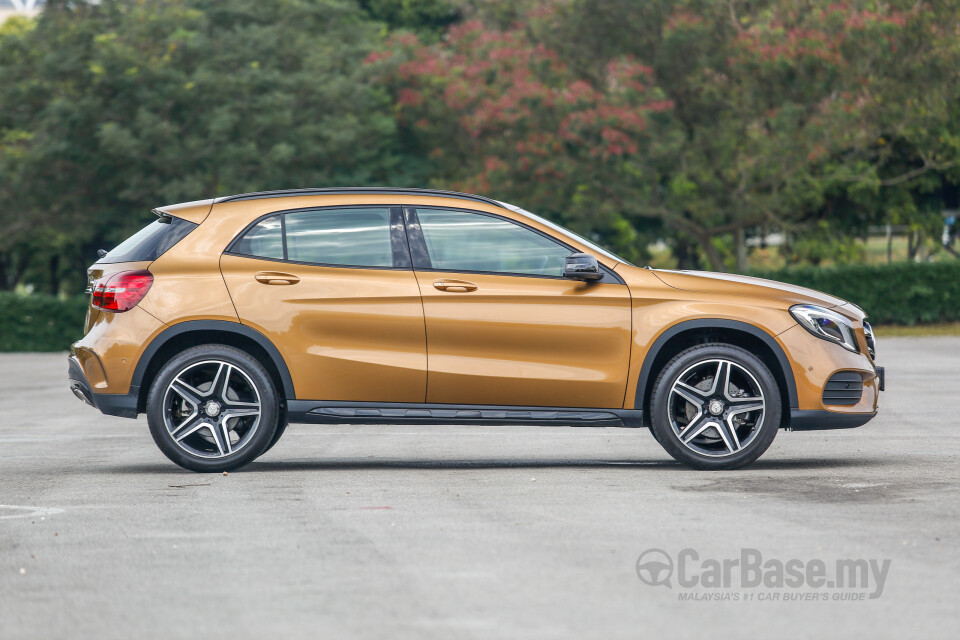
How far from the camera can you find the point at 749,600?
5391 millimetres

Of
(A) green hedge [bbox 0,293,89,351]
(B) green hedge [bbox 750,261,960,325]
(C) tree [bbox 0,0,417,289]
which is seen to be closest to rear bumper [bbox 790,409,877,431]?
(B) green hedge [bbox 750,261,960,325]

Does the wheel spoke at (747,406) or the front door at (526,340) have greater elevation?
the front door at (526,340)

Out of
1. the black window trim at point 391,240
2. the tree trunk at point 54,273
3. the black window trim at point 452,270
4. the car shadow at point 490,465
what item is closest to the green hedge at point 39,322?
the tree trunk at point 54,273

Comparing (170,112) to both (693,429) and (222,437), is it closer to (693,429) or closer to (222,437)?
(222,437)

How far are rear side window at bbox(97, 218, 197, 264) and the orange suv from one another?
37 millimetres

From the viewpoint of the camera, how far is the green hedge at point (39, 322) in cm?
3303

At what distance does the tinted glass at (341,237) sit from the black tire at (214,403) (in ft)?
2.65

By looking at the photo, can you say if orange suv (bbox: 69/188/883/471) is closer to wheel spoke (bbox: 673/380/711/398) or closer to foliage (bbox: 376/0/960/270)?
wheel spoke (bbox: 673/380/711/398)

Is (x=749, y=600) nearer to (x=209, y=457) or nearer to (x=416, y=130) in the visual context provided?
(x=209, y=457)

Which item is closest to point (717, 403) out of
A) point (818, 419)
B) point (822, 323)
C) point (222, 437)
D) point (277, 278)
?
point (818, 419)

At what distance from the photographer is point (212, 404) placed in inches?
359

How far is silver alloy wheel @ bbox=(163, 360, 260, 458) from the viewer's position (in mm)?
9078

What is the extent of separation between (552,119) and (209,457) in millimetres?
24509

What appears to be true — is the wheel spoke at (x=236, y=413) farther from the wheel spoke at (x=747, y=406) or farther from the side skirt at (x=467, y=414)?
the wheel spoke at (x=747, y=406)
